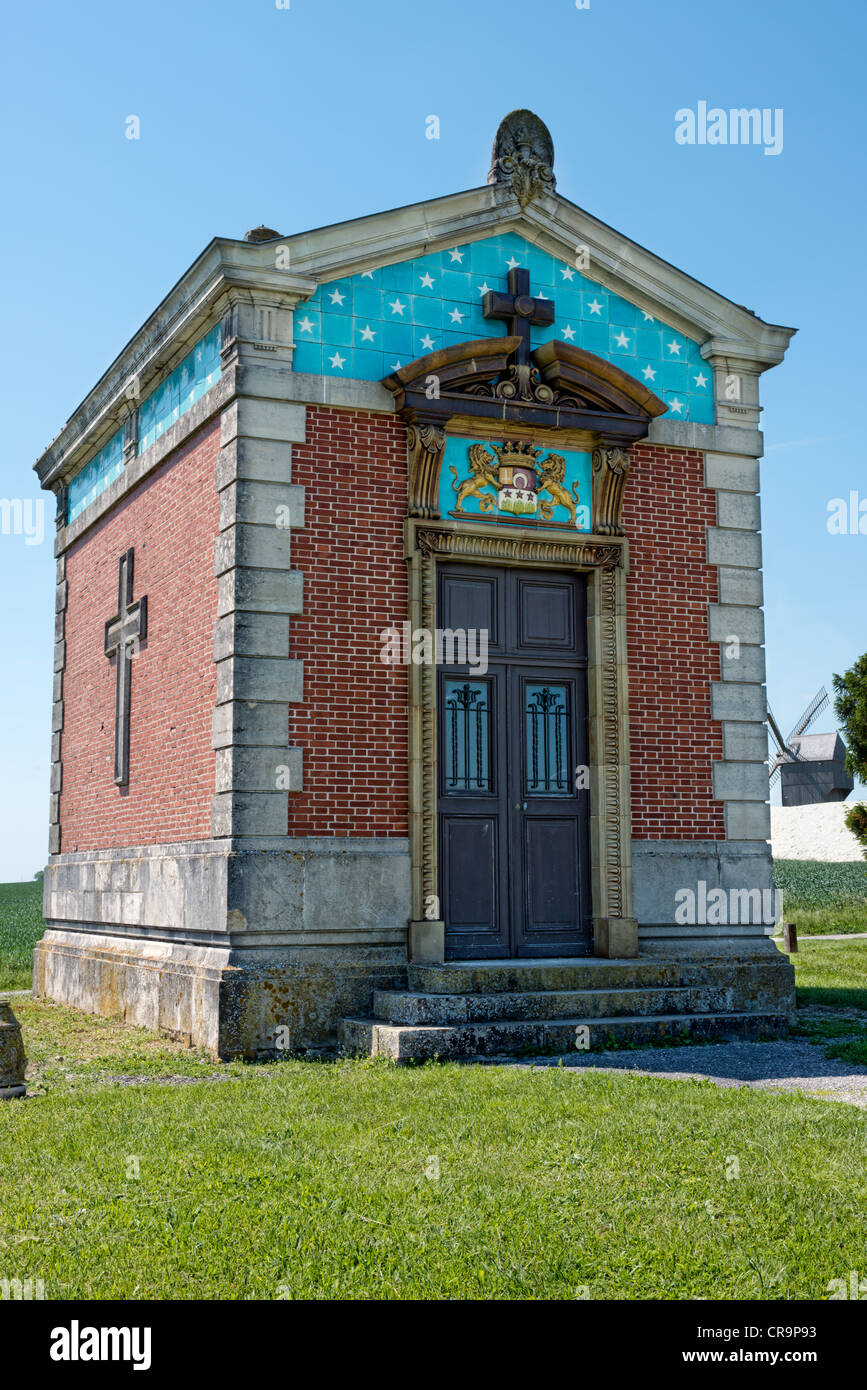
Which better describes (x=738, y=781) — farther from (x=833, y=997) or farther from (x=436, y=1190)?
(x=436, y=1190)

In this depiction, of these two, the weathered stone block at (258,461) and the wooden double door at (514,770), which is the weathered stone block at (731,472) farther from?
the weathered stone block at (258,461)

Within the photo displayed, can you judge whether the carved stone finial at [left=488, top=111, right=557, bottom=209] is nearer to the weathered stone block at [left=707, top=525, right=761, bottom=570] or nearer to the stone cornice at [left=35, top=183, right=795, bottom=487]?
the stone cornice at [left=35, top=183, right=795, bottom=487]

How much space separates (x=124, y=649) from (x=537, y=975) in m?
6.10

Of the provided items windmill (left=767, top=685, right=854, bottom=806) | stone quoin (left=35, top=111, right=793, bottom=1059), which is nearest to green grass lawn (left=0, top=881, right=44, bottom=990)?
stone quoin (left=35, top=111, right=793, bottom=1059)

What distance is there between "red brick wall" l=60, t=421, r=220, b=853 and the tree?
27502 mm

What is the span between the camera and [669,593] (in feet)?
40.2

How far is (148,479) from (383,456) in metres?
3.41

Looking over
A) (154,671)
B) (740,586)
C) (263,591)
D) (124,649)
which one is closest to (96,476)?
(124,649)

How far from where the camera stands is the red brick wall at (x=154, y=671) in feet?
38.3

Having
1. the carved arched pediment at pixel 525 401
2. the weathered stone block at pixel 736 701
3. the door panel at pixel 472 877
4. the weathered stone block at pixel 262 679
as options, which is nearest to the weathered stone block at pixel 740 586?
the weathered stone block at pixel 736 701

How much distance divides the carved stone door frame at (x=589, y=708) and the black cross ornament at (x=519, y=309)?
67.2 inches

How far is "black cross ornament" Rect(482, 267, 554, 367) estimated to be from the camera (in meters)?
11.9
